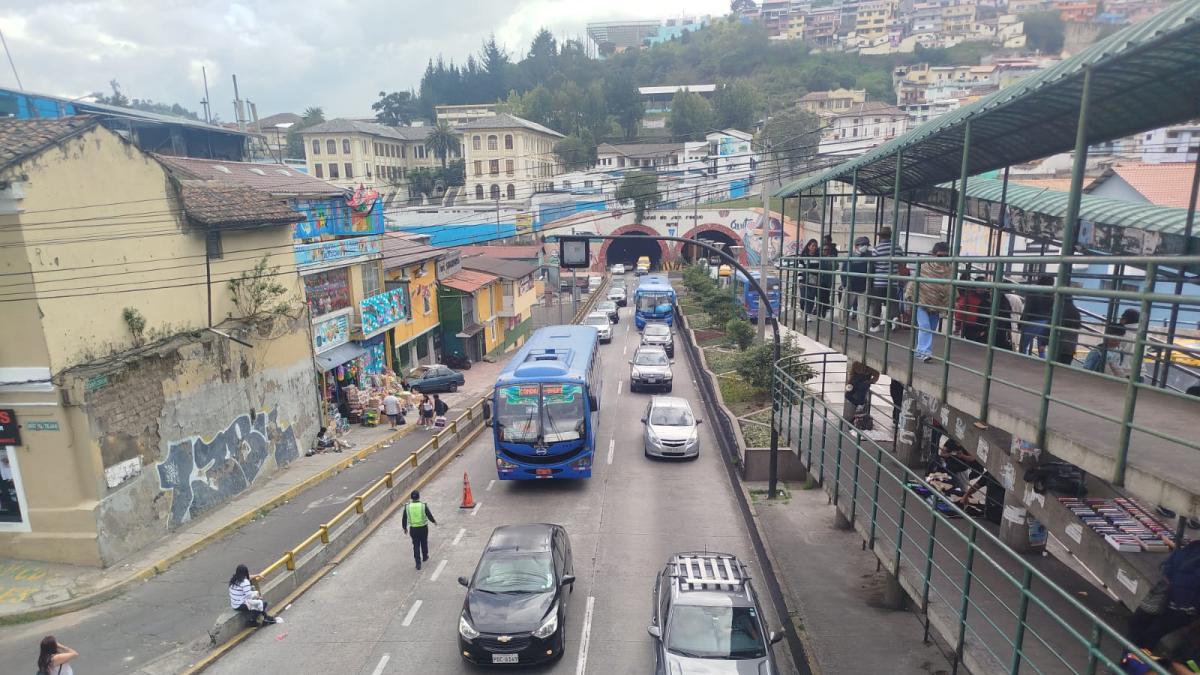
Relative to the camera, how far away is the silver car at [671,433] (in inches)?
770

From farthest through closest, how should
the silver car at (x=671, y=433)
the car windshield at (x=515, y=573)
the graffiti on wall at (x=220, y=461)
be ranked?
the silver car at (x=671, y=433) < the graffiti on wall at (x=220, y=461) < the car windshield at (x=515, y=573)

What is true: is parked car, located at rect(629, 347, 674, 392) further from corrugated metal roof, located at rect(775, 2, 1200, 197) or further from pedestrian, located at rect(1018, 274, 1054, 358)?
pedestrian, located at rect(1018, 274, 1054, 358)

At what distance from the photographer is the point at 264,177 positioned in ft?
90.3

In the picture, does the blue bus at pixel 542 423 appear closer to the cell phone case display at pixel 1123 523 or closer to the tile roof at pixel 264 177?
the cell phone case display at pixel 1123 523

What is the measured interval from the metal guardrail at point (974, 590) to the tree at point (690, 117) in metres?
95.2

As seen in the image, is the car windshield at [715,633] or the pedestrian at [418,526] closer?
the car windshield at [715,633]

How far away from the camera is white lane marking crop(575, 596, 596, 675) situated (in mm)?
10054

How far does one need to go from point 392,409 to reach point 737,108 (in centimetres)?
9119

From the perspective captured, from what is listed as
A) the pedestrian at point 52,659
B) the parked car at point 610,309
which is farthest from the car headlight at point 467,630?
the parked car at point 610,309

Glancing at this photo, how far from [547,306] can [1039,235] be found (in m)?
39.5

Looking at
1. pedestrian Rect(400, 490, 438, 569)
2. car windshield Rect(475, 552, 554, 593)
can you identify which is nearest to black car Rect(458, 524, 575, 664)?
car windshield Rect(475, 552, 554, 593)

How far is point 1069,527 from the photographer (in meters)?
5.88

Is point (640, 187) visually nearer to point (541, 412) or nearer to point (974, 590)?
point (541, 412)

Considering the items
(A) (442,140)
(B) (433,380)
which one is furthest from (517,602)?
(A) (442,140)
